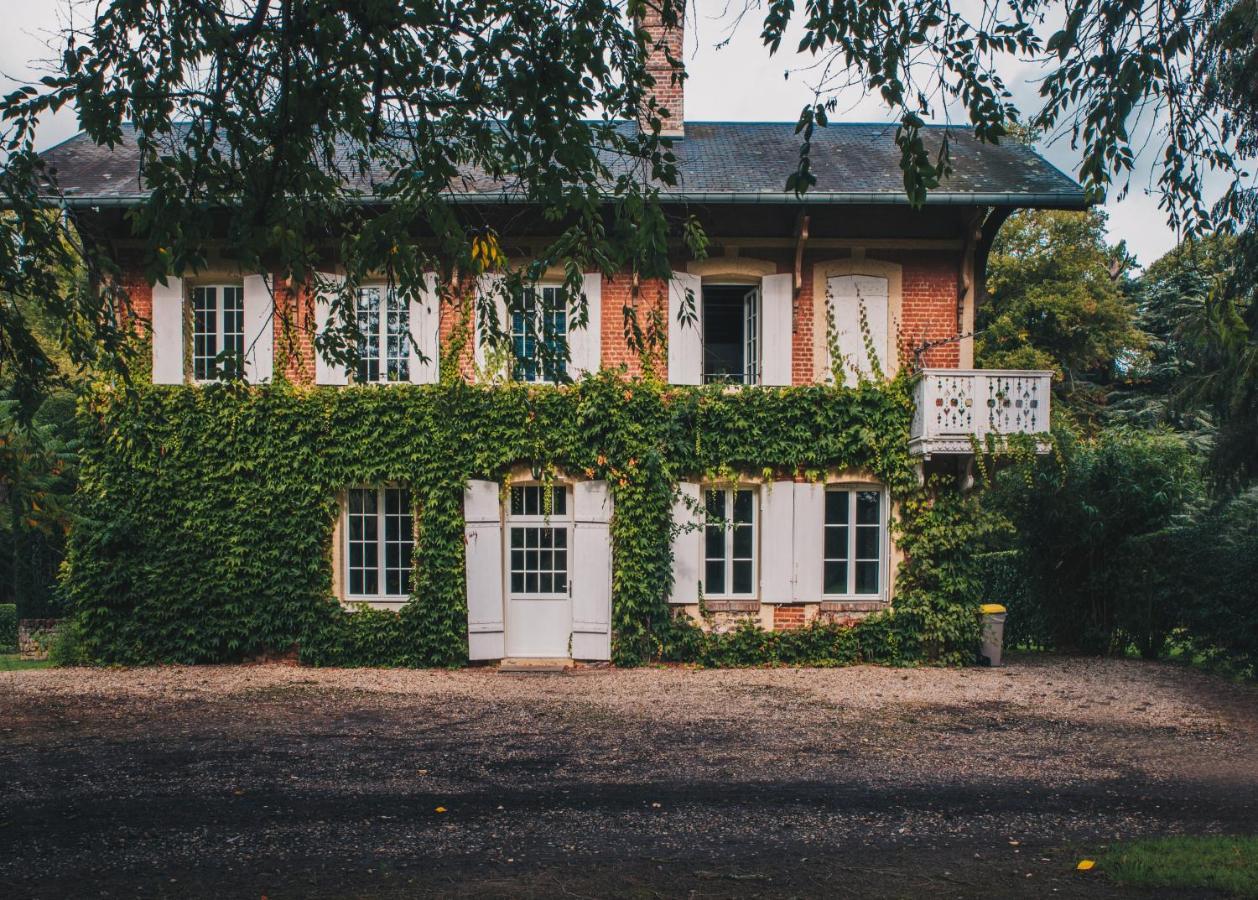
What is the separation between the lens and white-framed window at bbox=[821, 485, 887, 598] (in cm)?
1314

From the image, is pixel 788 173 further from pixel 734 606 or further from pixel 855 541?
pixel 734 606

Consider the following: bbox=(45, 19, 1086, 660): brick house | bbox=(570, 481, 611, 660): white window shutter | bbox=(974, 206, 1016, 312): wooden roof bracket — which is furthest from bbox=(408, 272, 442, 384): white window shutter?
bbox=(974, 206, 1016, 312): wooden roof bracket

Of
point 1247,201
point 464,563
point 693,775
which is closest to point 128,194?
point 464,563

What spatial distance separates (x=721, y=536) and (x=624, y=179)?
847 cm

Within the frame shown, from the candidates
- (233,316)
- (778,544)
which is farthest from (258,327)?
(778,544)

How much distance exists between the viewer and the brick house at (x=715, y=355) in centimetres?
1280

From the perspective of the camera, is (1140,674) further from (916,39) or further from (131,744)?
(131,744)

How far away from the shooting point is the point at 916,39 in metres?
4.68

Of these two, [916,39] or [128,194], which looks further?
[128,194]

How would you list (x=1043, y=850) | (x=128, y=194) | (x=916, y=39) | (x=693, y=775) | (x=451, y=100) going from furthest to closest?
(x=128, y=194)
(x=693, y=775)
(x=1043, y=850)
(x=451, y=100)
(x=916, y=39)

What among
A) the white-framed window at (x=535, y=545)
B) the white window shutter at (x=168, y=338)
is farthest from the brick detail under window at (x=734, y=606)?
the white window shutter at (x=168, y=338)

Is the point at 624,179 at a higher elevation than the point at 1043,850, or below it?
higher

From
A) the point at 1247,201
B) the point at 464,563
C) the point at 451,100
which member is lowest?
the point at 464,563

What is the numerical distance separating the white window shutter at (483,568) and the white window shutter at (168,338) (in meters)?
4.10
